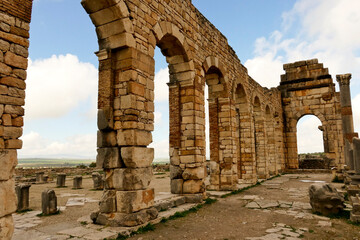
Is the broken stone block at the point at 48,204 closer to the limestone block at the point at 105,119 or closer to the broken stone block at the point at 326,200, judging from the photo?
the limestone block at the point at 105,119

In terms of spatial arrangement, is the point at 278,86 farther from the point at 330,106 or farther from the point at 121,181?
the point at 121,181

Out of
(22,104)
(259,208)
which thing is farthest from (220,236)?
(22,104)

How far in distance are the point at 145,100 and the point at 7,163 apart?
3.11m

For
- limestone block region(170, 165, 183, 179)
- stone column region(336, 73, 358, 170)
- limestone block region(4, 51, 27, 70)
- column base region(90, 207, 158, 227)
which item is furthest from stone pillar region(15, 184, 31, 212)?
stone column region(336, 73, 358, 170)

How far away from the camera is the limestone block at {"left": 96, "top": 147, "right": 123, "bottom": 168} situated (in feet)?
18.0

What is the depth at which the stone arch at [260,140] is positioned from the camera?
1598 cm

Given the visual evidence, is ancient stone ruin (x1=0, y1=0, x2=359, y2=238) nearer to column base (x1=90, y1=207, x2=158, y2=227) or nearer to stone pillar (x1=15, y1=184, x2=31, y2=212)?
column base (x1=90, y1=207, x2=158, y2=227)

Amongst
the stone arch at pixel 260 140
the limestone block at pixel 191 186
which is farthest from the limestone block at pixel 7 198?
the stone arch at pixel 260 140

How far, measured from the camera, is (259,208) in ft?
25.3

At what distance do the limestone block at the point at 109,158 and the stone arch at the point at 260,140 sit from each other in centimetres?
1188

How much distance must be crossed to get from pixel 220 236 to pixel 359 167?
241 inches

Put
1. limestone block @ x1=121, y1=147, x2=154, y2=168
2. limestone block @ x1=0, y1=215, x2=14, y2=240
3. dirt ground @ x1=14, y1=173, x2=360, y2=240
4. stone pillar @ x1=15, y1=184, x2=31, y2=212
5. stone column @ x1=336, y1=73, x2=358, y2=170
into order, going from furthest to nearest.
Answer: stone column @ x1=336, y1=73, x2=358, y2=170 < stone pillar @ x1=15, y1=184, x2=31, y2=212 < limestone block @ x1=121, y1=147, x2=154, y2=168 < dirt ground @ x1=14, y1=173, x2=360, y2=240 < limestone block @ x1=0, y1=215, x2=14, y2=240

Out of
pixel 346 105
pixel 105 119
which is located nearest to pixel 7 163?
pixel 105 119

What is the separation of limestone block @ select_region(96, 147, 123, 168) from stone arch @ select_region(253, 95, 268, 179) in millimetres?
11884
